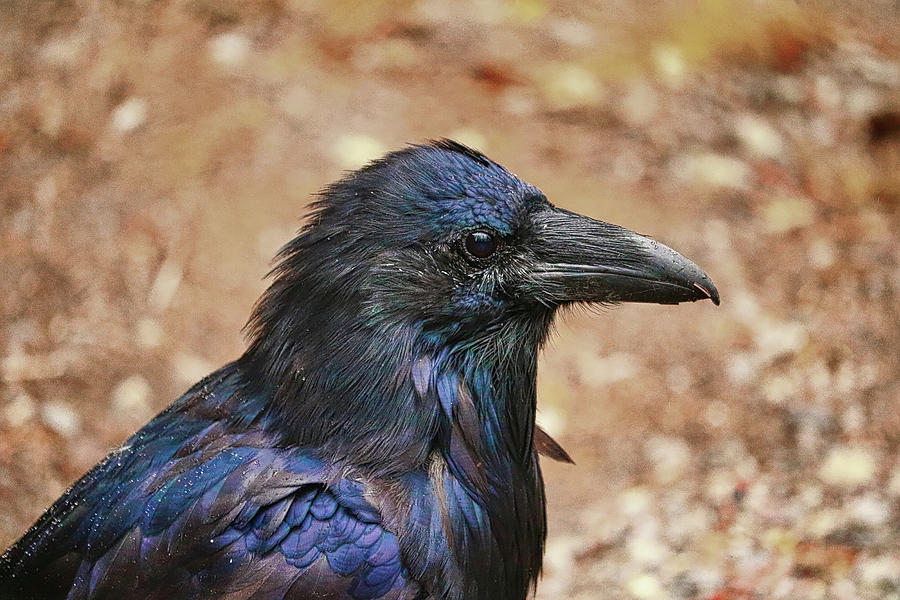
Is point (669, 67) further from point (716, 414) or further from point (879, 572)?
point (879, 572)

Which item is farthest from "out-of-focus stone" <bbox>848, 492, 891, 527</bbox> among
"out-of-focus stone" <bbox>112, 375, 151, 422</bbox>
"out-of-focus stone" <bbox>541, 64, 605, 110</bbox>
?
"out-of-focus stone" <bbox>112, 375, 151, 422</bbox>

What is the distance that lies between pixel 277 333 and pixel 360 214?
0.44m

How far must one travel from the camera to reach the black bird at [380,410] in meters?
2.84

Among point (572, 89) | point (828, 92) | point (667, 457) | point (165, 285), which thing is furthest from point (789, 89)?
point (165, 285)

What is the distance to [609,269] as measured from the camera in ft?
9.73

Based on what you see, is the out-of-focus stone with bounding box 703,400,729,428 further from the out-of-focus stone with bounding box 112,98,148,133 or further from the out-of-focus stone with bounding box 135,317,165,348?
the out-of-focus stone with bounding box 112,98,148,133

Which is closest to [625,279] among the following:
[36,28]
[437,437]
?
[437,437]

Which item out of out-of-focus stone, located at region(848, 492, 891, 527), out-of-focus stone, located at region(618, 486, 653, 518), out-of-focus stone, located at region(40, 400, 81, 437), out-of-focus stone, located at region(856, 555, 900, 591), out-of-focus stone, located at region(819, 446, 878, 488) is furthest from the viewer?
out-of-focus stone, located at region(40, 400, 81, 437)

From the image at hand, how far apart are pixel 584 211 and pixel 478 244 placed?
3502 mm

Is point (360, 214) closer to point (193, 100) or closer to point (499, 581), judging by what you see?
point (499, 581)

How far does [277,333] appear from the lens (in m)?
3.04

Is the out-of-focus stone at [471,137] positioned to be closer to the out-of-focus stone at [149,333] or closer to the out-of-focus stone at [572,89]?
the out-of-focus stone at [572,89]

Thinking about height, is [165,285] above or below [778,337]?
below

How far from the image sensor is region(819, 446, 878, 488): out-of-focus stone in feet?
16.3
